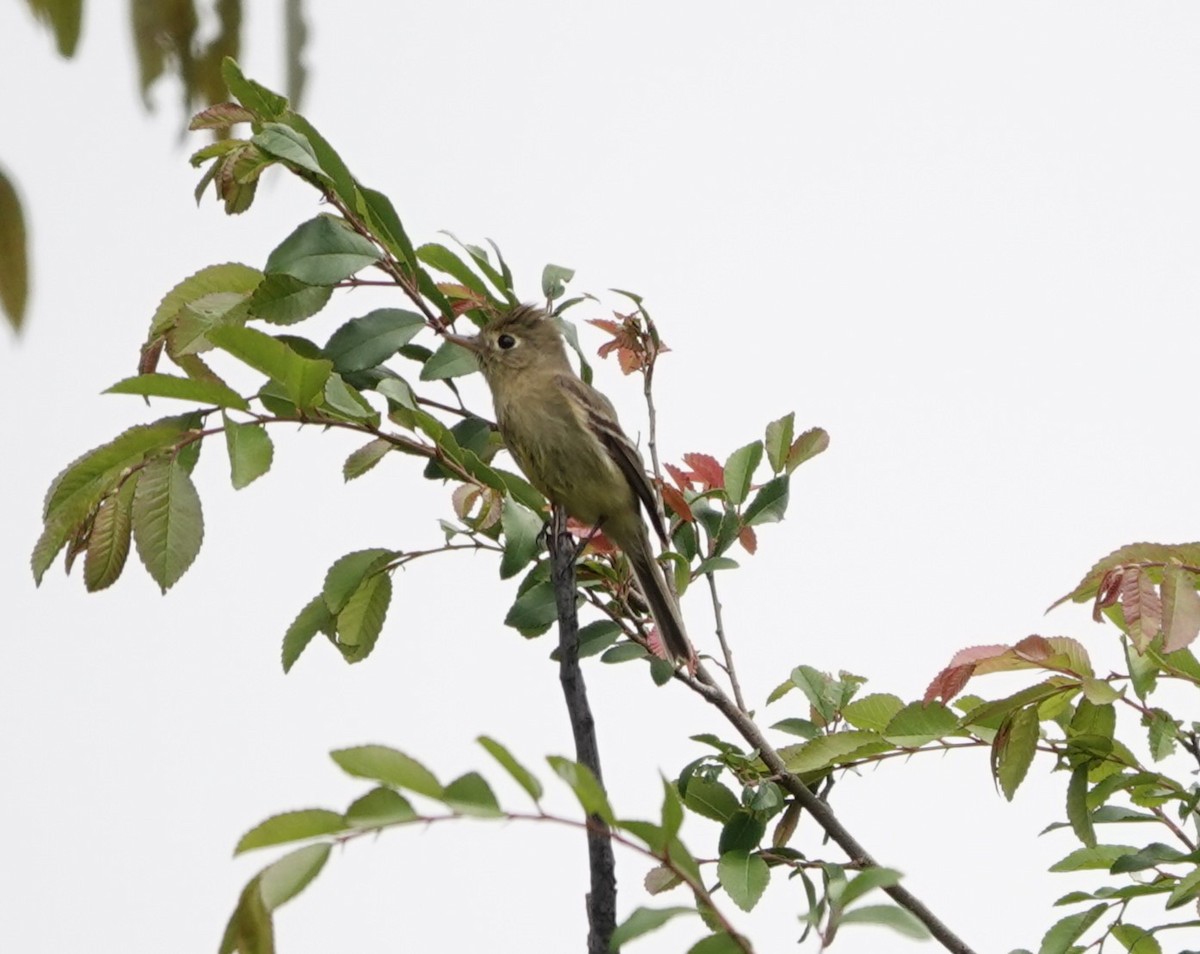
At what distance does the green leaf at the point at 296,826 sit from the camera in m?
1.57

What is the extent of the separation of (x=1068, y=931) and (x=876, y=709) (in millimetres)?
435

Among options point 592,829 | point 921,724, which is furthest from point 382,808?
point 921,724

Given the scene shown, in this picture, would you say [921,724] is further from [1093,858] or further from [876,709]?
[1093,858]

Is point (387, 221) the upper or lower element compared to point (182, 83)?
upper

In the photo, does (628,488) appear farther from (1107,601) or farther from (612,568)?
(1107,601)

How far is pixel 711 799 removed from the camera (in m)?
2.56

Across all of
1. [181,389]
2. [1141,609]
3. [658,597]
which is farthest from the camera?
[658,597]

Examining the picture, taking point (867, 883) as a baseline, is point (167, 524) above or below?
above

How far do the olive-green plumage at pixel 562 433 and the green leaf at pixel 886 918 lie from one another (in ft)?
7.09

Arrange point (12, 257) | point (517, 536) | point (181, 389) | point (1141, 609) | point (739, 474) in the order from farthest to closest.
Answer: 1. point (739, 474)
2. point (517, 536)
3. point (1141, 609)
4. point (181, 389)
5. point (12, 257)

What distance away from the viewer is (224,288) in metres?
2.59

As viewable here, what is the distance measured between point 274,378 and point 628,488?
2196mm

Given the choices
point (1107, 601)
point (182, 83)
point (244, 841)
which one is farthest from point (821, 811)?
point (182, 83)

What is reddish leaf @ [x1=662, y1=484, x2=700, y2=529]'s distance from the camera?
300 centimetres
